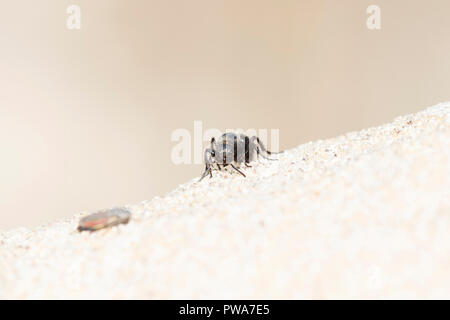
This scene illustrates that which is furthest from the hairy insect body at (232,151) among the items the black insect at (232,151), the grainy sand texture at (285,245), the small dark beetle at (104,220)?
the small dark beetle at (104,220)

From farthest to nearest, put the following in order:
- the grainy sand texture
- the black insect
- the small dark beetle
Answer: the black insect, the small dark beetle, the grainy sand texture

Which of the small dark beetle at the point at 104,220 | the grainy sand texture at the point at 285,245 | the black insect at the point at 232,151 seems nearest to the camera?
the grainy sand texture at the point at 285,245

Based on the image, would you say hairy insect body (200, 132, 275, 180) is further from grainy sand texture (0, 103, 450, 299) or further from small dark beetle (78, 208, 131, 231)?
small dark beetle (78, 208, 131, 231)

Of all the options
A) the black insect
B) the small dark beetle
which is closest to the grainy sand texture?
the small dark beetle

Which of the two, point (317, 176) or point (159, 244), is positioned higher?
point (317, 176)

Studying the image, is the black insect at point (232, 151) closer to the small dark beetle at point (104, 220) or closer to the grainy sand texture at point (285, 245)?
the grainy sand texture at point (285, 245)

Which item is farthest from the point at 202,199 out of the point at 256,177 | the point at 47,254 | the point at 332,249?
the point at 332,249
